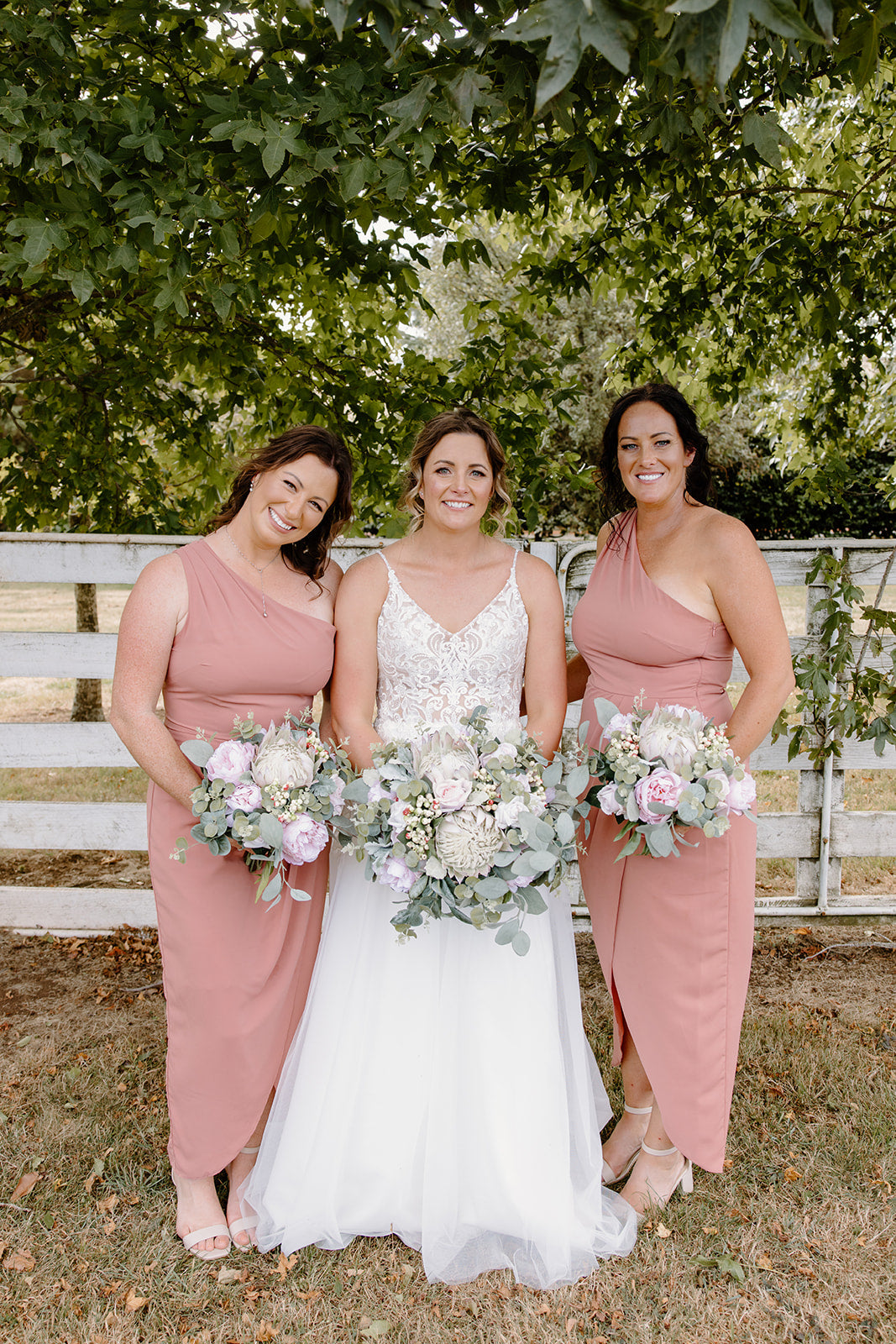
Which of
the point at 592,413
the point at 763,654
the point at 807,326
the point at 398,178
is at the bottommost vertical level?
the point at 763,654

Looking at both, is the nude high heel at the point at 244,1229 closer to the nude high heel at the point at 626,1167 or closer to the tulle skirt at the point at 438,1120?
the tulle skirt at the point at 438,1120

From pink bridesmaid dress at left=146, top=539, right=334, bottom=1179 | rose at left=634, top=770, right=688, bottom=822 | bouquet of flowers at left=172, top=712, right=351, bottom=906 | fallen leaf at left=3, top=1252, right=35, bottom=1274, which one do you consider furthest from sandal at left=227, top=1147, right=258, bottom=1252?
rose at left=634, top=770, right=688, bottom=822

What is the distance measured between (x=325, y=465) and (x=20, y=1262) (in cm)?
252

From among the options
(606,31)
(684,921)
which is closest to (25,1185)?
(684,921)

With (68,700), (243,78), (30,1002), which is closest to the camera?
(243,78)

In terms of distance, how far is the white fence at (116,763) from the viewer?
4.64 metres

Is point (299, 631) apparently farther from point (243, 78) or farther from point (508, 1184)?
point (243, 78)

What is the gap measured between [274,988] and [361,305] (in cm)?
383

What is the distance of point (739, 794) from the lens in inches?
101

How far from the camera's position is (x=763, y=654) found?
282cm

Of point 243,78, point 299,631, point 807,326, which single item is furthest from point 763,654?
point 807,326

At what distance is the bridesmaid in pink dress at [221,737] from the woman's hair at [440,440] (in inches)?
9.6

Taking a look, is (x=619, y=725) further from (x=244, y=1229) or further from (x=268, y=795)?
(x=244, y=1229)

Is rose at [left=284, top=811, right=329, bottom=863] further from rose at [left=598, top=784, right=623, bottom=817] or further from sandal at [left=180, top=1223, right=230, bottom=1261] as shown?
sandal at [left=180, top=1223, right=230, bottom=1261]
